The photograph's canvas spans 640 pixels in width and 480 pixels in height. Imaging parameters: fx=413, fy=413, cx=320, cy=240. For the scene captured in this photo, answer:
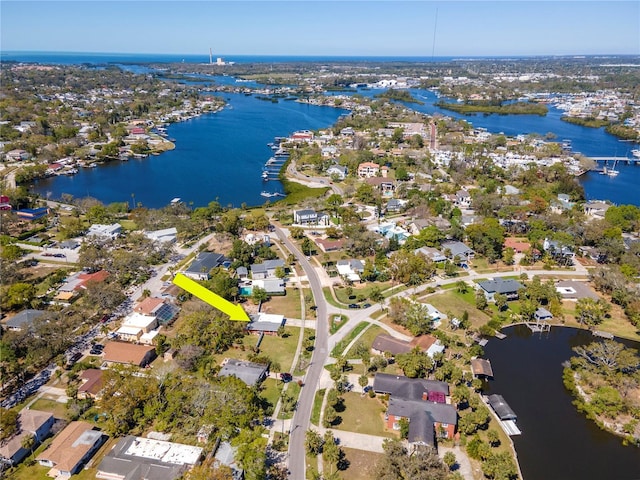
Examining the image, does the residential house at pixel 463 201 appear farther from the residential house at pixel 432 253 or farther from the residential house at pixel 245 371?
the residential house at pixel 245 371

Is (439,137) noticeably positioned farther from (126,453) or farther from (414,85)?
(414,85)

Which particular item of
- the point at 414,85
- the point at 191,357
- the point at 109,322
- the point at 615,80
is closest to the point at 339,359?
→ the point at 191,357

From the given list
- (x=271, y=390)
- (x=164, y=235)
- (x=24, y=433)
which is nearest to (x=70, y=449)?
(x=24, y=433)

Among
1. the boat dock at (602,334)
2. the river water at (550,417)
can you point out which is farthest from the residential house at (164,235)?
the boat dock at (602,334)

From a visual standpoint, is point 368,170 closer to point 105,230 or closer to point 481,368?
point 105,230

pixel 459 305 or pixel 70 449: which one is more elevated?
pixel 459 305

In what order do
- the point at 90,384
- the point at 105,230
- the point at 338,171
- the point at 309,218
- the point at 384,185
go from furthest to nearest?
the point at 338,171 → the point at 384,185 → the point at 309,218 → the point at 105,230 → the point at 90,384
